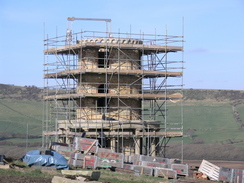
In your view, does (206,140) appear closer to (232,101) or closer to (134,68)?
(232,101)

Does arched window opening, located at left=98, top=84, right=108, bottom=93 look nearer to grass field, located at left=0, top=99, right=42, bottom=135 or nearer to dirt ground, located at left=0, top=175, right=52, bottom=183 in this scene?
dirt ground, located at left=0, top=175, right=52, bottom=183

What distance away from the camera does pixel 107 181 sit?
3697cm

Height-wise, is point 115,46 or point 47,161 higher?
point 115,46

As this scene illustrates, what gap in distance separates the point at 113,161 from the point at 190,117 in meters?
84.4

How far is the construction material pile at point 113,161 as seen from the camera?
45.7 m

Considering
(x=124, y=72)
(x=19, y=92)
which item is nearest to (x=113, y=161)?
(x=124, y=72)

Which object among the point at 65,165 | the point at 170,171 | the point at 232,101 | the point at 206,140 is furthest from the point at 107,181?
Result: the point at 232,101

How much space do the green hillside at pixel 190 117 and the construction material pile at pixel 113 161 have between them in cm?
4335

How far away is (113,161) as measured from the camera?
46.8 metres

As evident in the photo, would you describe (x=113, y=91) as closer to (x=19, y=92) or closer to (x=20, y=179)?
(x=20, y=179)

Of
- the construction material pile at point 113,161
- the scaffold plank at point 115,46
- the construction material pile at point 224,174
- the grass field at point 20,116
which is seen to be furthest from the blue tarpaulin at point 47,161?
the grass field at point 20,116

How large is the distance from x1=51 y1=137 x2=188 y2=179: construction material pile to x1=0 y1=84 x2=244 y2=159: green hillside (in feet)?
142

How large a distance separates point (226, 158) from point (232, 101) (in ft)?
160

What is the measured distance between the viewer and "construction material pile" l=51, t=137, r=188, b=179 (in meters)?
45.7
